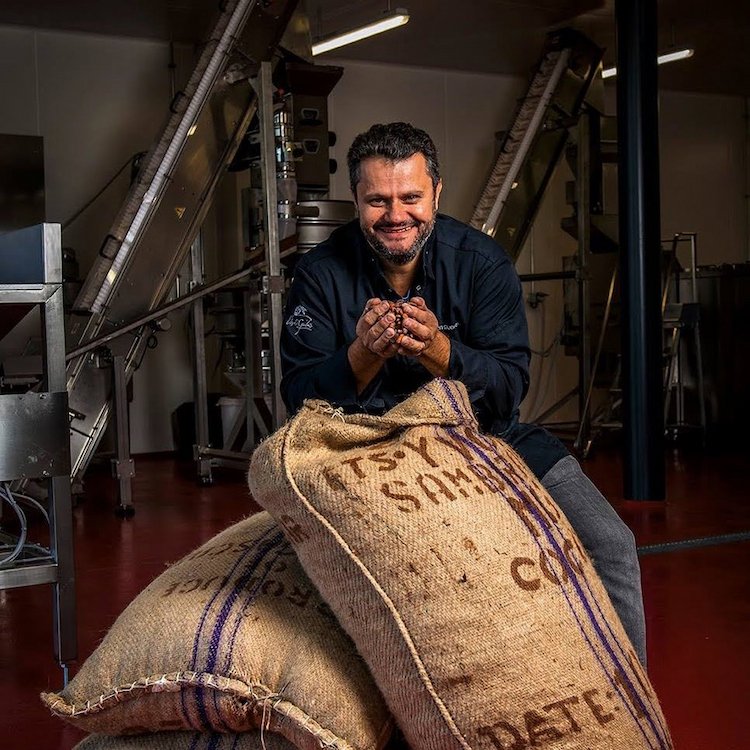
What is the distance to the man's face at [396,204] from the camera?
6.68 feet

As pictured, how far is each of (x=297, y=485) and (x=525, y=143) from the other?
612cm

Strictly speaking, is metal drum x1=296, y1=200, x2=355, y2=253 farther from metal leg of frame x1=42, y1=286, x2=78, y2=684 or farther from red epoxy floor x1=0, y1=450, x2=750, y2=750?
metal leg of frame x1=42, y1=286, x2=78, y2=684

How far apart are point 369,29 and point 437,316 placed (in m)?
5.27

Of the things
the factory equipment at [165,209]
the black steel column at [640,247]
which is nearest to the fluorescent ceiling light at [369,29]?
the factory equipment at [165,209]

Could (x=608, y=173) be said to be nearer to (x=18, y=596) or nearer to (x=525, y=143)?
(x=525, y=143)

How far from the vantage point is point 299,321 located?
2.13m

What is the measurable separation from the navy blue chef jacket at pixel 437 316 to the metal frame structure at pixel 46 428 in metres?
0.85

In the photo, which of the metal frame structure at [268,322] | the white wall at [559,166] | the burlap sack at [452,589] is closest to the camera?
the burlap sack at [452,589]

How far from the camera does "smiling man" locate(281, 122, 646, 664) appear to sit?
197 centimetres

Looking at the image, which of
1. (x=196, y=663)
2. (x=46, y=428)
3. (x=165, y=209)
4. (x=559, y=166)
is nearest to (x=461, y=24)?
(x=559, y=166)

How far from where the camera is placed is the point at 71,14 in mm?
7242

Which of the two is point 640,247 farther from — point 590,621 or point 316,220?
point 590,621

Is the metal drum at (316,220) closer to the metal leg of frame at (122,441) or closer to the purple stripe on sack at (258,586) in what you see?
the metal leg of frame at (122,441)

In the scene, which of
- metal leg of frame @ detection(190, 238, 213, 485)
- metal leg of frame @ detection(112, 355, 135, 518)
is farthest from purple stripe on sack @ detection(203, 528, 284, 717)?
metal leg of frame @ detection(190, 238, 213, 485)
